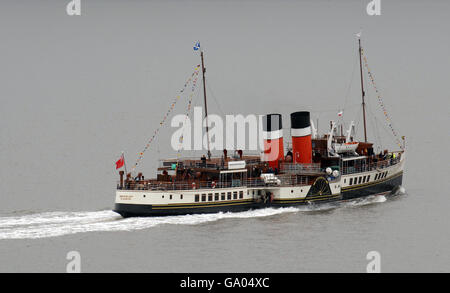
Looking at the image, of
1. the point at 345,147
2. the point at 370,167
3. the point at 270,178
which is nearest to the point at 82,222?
the point at 270,178

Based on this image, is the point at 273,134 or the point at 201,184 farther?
the point at 273,134

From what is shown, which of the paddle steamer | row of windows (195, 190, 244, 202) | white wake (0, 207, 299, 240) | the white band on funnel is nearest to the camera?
white wake (0, 207, 299, 240)

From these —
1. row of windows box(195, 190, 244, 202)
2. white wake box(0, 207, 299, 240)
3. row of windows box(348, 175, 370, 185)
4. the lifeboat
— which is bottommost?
white wake box(0, 207, 299, 240)

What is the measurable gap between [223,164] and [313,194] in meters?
7.08

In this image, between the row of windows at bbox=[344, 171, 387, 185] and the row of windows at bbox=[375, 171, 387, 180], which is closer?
the row of windows at bbox=[344, 171, 387, 185]

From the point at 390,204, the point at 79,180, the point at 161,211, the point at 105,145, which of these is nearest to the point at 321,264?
the point at 161,211

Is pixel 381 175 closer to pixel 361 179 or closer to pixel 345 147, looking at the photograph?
pixel 361 179

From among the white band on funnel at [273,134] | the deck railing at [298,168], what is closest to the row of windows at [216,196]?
the deck railing at [298,168]

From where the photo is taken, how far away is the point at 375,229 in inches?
1982

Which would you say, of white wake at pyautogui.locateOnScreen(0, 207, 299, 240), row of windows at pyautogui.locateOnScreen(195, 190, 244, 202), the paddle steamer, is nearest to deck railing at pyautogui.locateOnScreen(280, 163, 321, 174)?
the paddle steamer

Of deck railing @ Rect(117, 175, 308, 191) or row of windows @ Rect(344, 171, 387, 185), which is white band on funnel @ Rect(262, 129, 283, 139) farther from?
row of windows @ Rect(344, 171, 387, 185)

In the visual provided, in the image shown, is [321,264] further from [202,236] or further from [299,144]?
[299,144]

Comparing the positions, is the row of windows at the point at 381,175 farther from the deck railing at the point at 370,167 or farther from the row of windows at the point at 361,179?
the deck railing at the point at 370,167

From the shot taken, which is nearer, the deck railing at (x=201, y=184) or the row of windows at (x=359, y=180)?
the deck railing at (x=201, y=184)
